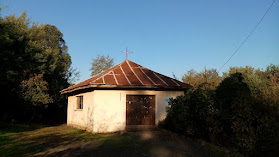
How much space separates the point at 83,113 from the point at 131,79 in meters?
4.04

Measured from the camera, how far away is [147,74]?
15078 mm

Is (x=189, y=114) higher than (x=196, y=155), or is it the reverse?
(x=189, y=114)

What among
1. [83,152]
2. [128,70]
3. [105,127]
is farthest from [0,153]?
[128,70]

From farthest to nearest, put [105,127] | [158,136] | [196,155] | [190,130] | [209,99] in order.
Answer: [105,127]
[158,136]
[190,130]
[209,99]
[196,155]

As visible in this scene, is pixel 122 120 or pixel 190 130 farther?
pixel 122 120

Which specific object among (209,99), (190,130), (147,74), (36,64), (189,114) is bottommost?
(190,130)

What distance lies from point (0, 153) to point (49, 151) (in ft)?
5.85

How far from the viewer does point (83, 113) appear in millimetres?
14266

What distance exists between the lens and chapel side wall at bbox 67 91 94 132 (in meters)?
12.9

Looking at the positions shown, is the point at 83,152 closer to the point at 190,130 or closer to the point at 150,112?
the point at 190,130

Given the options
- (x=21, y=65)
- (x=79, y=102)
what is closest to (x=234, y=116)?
(x=79, y=102)

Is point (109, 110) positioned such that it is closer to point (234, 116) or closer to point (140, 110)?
point (140, 110)

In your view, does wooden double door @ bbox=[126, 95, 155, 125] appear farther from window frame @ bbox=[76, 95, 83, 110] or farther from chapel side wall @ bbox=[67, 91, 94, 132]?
window frame @ bbox=[76, 95, 83, 110]

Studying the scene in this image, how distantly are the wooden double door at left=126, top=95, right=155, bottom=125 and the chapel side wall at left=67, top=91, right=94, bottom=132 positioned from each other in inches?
87.7
